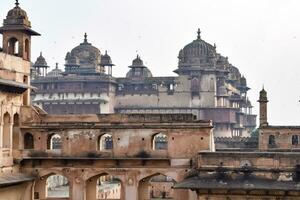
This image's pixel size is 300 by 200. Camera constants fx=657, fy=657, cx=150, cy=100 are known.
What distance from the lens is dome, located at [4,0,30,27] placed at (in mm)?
30422

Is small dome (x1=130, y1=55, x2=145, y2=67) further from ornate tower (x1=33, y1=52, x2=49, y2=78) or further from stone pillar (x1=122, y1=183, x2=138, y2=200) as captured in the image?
stone pillar (x1=122, y1=183, x2=138, y2=200)

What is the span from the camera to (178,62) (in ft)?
199

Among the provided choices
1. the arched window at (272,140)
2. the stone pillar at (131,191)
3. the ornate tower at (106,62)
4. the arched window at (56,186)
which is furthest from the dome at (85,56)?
the stone pillar at (131,191)

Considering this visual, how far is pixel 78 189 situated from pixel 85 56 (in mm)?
36631

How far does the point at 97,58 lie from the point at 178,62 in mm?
8877

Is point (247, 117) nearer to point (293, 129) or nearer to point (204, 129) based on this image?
point (293, 129)

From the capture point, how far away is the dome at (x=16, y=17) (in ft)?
99.8

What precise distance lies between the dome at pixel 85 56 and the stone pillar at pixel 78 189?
35337mm

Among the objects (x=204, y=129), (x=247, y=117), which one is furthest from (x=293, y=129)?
(x=247, y=117)

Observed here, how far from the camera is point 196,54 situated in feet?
196

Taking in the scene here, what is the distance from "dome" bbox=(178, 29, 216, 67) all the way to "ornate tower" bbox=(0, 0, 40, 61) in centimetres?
3043

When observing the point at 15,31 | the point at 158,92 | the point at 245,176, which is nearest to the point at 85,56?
the point at 158,92

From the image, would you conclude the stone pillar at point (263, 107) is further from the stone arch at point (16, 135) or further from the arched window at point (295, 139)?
the stone arch at point (16, 135)

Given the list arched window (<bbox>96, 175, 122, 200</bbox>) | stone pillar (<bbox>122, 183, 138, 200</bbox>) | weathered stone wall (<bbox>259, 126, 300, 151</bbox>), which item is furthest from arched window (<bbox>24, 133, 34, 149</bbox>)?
weathered stone wall (<bbox>259, 126, 300, 151</bbox>)
